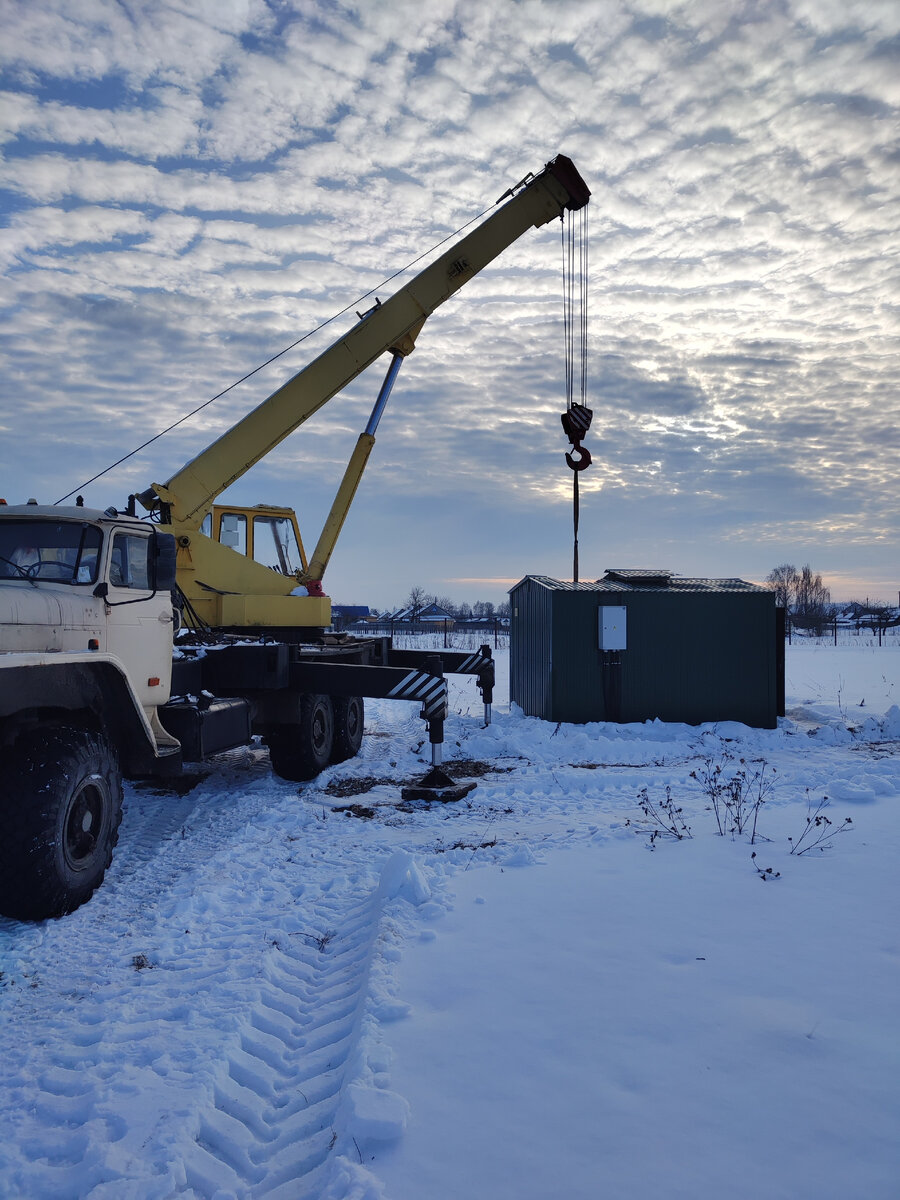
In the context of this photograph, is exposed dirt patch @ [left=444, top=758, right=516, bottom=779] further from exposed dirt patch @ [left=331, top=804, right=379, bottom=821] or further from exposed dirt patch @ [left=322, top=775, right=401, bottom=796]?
exposed dirt patch @ [left=331, top=804, right=379, bottom=821]

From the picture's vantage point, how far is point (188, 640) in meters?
8.68

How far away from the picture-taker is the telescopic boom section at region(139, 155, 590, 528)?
31.9 feet

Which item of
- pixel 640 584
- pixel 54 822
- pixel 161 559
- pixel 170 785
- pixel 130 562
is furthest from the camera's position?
pixel 640 584

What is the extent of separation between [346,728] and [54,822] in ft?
19.6

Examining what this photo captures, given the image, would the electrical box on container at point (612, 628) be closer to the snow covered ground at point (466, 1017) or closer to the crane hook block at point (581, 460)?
the crane hook block at point (581, 460)

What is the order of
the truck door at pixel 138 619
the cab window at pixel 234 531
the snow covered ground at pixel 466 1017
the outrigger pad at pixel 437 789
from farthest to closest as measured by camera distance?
the cab window at pixel 234 531 → the outrigger pad at pixel 437 789 → the truck door at pixel 138 619 → the snow covered ground at pixel 466 1017

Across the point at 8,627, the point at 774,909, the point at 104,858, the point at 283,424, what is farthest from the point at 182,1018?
the point at 283,424

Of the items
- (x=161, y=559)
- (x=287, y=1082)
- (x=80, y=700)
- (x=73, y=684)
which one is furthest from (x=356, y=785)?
(x=287, y=1082)

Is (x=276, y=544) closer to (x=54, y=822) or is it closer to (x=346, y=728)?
(x=346, y=728)

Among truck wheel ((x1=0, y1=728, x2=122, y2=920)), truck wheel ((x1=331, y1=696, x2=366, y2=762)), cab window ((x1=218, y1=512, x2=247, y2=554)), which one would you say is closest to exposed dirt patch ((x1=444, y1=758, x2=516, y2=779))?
truck wheel ((x1=331, y1=696, x2=366, y2=762))

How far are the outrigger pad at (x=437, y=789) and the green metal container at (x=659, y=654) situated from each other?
4.83 meters

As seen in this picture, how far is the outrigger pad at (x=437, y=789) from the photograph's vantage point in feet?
27.0

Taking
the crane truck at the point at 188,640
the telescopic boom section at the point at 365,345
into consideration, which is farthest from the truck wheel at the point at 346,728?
the telescopic boom section at the point at 365,345

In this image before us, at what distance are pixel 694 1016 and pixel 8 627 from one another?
4.69 meters
